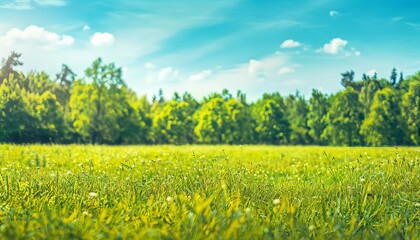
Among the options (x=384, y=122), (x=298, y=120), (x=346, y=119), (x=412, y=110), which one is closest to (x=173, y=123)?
(x=298, y=120)

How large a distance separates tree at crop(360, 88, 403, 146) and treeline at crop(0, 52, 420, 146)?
10 centimetres

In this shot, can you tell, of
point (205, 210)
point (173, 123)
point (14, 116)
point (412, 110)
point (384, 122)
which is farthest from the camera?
point (173, 123)

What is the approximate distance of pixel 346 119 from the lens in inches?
2030

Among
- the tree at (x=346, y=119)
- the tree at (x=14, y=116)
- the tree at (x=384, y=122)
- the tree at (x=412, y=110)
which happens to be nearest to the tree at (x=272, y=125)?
the tree at (x=346, y=119)

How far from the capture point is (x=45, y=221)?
3488 millimetres

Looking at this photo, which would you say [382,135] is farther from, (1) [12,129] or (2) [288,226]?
(2) [288,226]

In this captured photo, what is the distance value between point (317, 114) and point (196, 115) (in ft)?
60.8

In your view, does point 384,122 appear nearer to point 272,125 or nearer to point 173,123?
point 272,125

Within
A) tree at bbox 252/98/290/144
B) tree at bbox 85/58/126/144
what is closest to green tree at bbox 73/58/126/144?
tree at bbox 85/58/126/144

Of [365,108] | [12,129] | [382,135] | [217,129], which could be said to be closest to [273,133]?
[217,129]

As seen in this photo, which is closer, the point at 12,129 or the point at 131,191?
the point at 131,191

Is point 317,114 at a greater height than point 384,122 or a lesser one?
greater

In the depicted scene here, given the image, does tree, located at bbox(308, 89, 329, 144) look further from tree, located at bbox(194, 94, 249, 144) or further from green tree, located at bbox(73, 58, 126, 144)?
green tree, located at bbox(73, 58, 126, 144)

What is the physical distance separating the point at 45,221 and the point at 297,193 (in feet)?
12.4
